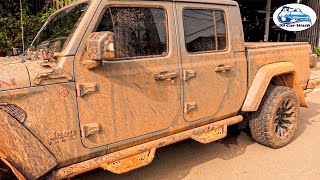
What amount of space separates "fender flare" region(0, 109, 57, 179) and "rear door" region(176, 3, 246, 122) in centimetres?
150

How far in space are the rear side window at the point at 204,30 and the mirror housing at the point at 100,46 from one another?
3.51 feet

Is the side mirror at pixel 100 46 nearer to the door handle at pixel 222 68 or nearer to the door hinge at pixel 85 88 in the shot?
the door hinge at pixel 85 88

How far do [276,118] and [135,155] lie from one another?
2.29m

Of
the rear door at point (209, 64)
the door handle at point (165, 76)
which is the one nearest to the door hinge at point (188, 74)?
the rear door at point (209, 64)

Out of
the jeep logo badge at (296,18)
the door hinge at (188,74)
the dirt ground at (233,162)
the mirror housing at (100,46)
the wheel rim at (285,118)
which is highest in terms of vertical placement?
the jeep logo badge at (296,18)

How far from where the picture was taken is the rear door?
9.89 feet

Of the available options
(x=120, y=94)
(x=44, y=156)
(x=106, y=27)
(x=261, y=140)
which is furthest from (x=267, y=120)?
(x=44, y=156)

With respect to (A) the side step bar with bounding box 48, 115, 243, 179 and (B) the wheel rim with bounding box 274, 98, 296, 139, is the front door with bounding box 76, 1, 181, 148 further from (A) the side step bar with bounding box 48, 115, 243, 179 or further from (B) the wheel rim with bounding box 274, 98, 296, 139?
(B) the wheel rim with bounding box 274, 98, 296, 139

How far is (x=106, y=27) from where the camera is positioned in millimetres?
2498

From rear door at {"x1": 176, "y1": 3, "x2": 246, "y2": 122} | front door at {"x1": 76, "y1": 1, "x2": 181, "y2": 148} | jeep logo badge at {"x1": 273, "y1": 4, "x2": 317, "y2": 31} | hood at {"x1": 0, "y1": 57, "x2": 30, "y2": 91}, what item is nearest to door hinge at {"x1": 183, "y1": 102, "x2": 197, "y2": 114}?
rear door at {"x1": 176, "y1": 3, "x2": 246, "y2": 122}

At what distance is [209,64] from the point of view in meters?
3.18

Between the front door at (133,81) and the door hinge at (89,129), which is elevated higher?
the front door at (133,81)

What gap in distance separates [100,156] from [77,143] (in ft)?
0.89

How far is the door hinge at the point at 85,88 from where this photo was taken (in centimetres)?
231
